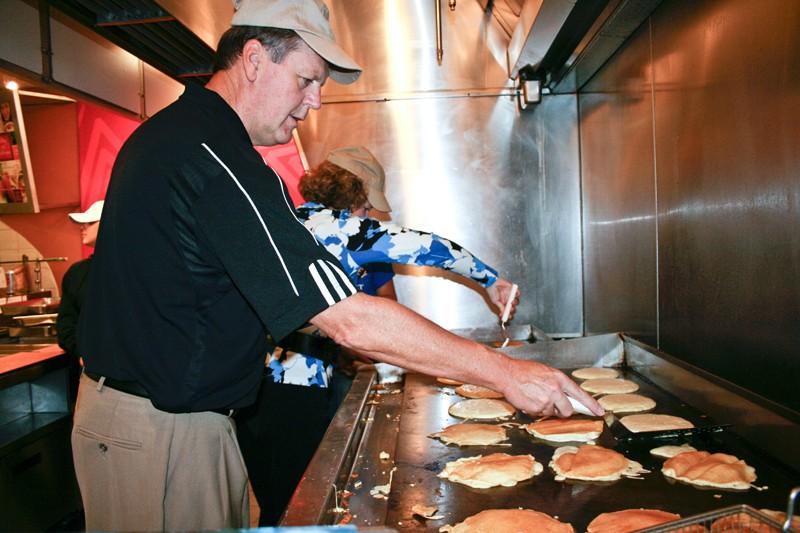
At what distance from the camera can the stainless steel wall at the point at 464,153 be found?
13.3 ft

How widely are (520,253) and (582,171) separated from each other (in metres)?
0.68

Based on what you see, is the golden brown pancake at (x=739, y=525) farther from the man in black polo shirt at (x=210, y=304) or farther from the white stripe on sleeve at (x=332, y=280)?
the white stripe on sleeve at (x=332, y=280)

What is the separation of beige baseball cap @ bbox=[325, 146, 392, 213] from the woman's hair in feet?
0.21

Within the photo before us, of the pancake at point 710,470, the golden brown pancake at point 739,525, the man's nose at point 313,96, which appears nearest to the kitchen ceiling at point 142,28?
the man's nose at point 313,96

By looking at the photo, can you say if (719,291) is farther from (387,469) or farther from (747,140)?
(387,469)

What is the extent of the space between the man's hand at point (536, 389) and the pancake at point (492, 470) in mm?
253

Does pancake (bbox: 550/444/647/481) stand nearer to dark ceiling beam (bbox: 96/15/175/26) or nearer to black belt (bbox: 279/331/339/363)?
black belt (bbox: 279/331/339/363)

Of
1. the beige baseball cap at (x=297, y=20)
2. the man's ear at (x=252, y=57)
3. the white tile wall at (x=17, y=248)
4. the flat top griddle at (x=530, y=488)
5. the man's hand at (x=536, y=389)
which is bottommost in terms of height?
the flat top griddle at (x=530, y=488)

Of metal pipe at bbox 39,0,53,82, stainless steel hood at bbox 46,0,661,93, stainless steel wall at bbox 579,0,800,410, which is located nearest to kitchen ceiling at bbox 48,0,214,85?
stainless steel hood at bbox 46,0,661,93

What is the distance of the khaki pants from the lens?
4.73 ft

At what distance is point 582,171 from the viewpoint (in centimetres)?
394

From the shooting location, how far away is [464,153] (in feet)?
13.5

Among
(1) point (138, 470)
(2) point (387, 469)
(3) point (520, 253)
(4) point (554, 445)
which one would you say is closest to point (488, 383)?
(2) point (387, 469)

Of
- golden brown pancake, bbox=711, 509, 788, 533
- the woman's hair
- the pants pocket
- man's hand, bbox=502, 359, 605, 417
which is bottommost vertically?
the pants pocket
